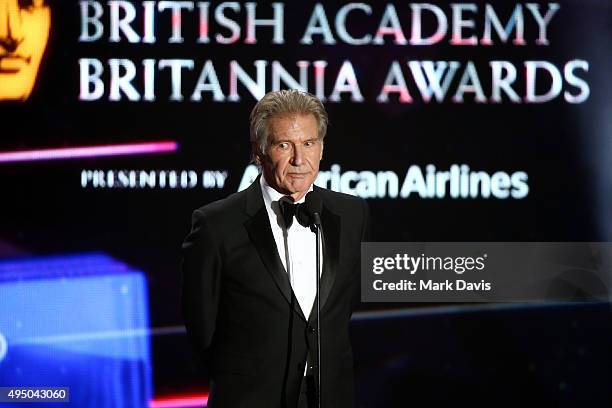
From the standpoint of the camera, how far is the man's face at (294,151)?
2.41 meters

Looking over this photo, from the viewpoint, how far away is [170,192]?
4.42 m

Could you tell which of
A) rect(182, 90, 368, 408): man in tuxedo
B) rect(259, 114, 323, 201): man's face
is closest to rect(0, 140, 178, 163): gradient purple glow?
rect(182, 90, 368, 408): man in tuxedo

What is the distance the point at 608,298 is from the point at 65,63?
265cm

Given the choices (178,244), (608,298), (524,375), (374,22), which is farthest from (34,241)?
(608,298)

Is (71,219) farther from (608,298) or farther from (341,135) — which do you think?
(608,298)

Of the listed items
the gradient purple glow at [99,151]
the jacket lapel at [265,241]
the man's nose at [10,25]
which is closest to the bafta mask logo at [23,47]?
the man's nose at [10,25]

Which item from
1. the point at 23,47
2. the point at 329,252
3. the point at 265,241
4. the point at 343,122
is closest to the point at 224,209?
the point at 265,241

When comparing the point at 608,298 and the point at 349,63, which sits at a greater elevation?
the point at 349,63

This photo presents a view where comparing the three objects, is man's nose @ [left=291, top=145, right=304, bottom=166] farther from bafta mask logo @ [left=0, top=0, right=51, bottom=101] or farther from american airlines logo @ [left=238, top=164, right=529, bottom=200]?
bafta mask logo @ [left=0, top=0, right=51, bottom=101]

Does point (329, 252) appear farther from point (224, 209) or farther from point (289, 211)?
point (224, 209)

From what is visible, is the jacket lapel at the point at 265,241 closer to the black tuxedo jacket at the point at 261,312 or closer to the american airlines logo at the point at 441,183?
the black tuxedo jacket at the point at 261,312

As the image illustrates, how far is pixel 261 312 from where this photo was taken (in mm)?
2395

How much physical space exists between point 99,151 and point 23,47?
1.91 feet

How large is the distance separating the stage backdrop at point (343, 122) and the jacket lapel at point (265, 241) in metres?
1.85
